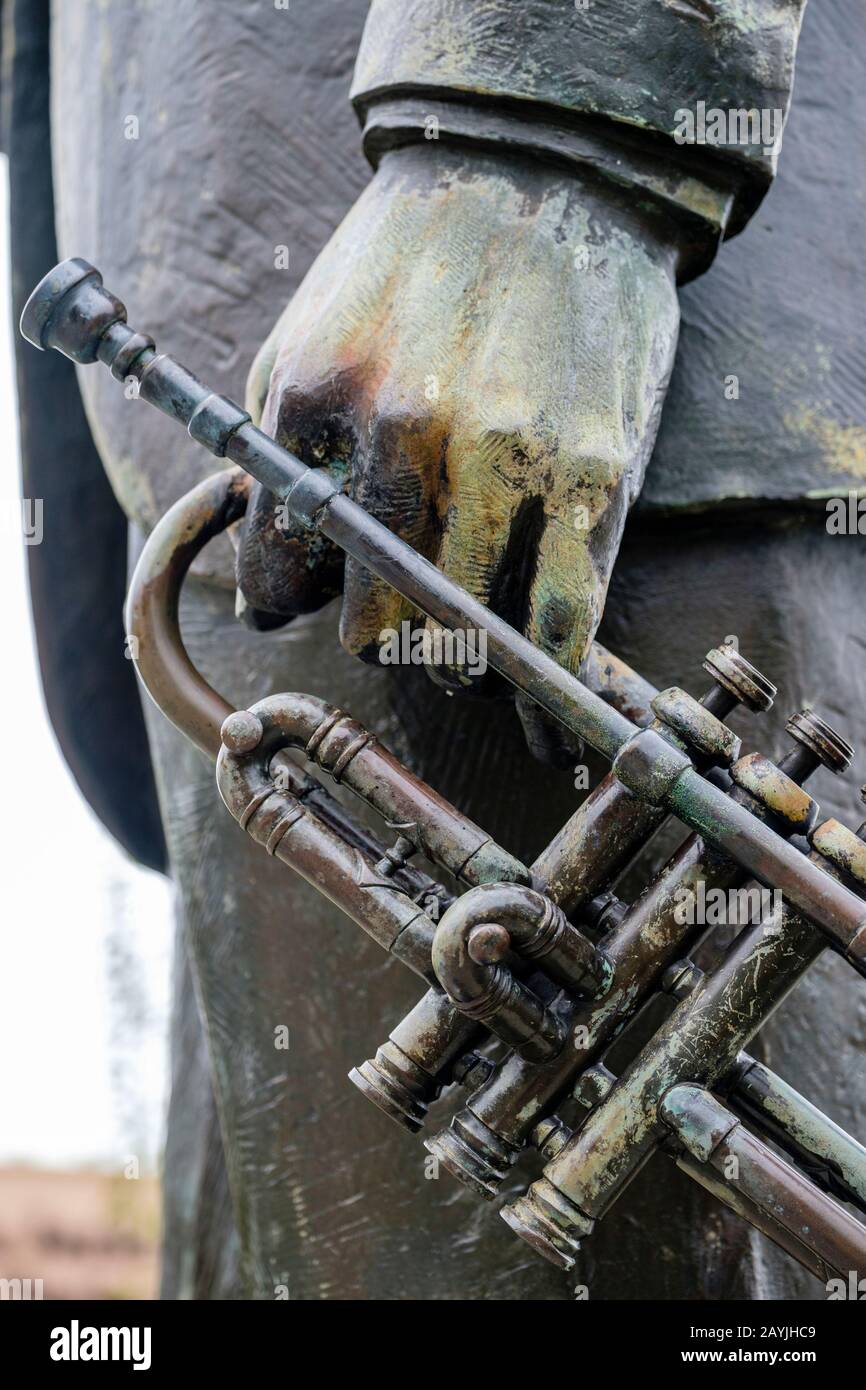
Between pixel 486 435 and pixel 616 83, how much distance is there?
0.24 m

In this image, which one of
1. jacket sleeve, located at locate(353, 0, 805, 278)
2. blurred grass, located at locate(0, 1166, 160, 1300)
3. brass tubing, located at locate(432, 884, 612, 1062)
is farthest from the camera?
blurred grass, located at locate(0, 1166, 160, 1300)

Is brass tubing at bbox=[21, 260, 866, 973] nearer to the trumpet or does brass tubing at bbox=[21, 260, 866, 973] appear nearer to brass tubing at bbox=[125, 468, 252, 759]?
the trumpet

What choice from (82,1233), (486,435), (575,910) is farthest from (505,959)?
(82,1233)

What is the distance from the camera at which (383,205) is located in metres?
1.08

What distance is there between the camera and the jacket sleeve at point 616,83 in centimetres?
104

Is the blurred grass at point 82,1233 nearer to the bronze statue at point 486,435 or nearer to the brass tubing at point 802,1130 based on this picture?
the bronze statue at point 486,435

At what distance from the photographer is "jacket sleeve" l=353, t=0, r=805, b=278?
3.40 ft

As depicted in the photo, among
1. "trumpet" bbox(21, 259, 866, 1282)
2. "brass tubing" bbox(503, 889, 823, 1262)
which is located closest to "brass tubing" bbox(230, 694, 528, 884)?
"trumpet" bbox(21, 259, 866, 1282)

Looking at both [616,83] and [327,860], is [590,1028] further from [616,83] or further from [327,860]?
[616,83]

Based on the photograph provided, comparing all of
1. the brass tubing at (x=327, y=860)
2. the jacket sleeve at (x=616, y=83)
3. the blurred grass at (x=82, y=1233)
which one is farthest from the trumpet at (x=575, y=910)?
the blurred grass at (x=82, y=1233)

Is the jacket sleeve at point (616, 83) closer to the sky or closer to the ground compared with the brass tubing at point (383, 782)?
closer to the sky

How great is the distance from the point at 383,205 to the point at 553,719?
342 millimetres

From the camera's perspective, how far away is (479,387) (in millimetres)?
1003
